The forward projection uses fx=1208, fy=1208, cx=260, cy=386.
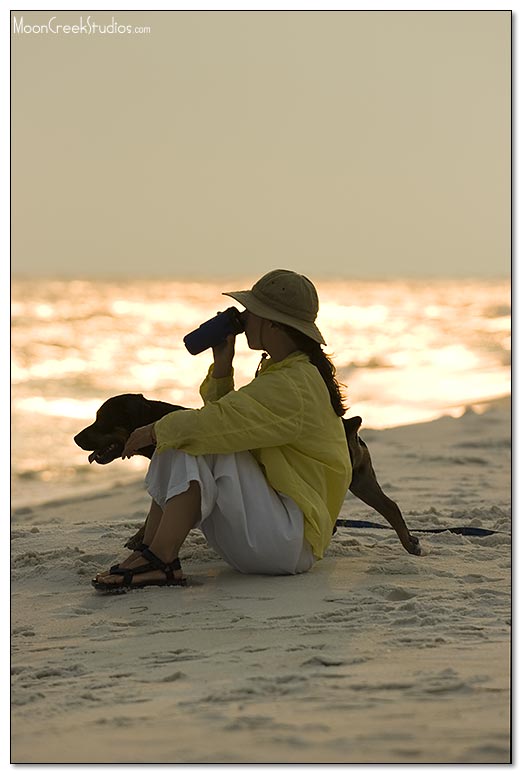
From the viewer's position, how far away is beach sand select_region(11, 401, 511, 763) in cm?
310

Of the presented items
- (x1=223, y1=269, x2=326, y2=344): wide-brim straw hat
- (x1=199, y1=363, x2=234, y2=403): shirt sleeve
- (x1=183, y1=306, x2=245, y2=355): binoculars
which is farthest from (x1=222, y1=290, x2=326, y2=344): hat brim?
(x1=199, y1=363, x2=234, y2=403): shirt sleeve

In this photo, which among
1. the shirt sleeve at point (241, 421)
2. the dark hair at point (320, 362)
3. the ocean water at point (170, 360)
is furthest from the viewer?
the ocean water at point (170, 360)

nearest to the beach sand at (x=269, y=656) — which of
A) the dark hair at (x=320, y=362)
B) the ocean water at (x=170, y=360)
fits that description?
the dark hair at (x=320, y=362)

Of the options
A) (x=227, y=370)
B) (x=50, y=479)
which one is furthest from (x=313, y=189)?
(x=227, y=370)

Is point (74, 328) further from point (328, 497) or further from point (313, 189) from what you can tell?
point (328, 497)

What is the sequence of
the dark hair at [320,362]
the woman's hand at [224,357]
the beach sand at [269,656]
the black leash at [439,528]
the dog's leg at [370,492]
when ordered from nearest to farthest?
the beach sand at [269,656], the dark hair at [320,362], the woman's hand at [224,357], the dog's leg at [370,492], the black leash at [439,528]

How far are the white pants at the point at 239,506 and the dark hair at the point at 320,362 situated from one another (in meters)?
0.42

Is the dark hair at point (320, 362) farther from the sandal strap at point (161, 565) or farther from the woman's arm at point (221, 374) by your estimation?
the sandal strap at point (161, 565)

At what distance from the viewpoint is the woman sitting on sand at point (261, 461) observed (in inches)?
182

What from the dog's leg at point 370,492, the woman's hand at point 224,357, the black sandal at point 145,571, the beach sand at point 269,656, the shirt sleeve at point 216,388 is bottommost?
the beach sand at point 269,656

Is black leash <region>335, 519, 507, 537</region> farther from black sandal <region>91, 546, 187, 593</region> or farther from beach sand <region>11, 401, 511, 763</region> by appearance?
black sandal <region>91, 546, 187, 593</region>

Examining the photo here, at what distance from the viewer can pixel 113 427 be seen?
4938 millimetres

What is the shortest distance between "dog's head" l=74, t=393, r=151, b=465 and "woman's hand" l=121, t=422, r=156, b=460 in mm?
134

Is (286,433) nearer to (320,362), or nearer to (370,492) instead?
(320,362)
